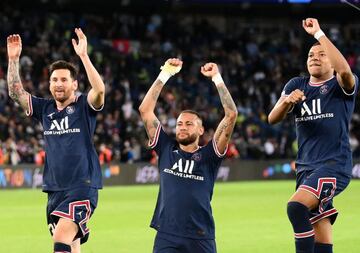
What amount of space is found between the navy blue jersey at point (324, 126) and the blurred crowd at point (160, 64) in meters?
18.6

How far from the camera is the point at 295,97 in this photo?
8266mm

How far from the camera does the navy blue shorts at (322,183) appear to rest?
850cm

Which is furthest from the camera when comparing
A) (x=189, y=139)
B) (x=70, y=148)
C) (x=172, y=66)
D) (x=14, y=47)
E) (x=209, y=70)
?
(x=14, y=47)

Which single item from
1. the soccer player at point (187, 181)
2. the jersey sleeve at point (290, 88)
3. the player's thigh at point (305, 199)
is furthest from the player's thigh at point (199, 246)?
the jersey sleeve at point (290, 88)

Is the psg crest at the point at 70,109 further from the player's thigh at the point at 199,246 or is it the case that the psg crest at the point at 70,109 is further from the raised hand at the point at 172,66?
the player's thigh at the point at 199,246

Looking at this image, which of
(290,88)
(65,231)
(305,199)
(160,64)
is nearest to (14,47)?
(65,231)

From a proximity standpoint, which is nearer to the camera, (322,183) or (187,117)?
(187,117)

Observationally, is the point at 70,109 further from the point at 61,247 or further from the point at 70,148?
the point at 61,247

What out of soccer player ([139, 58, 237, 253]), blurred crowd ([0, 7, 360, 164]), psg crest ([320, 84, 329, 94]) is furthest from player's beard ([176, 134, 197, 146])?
blurred crowd ([0, 7, 360, 164])

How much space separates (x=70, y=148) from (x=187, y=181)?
1.39 meters

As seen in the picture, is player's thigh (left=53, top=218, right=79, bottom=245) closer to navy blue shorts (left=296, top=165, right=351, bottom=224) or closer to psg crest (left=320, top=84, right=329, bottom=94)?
navy blue shorts (left=296, top=165, right=351, bottom=224)

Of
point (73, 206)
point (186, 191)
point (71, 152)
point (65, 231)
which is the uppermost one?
point (71, 152)

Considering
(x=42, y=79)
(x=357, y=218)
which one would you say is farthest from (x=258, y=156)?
(x=357, y=218)

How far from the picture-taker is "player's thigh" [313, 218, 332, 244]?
8.88 m
